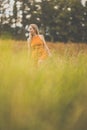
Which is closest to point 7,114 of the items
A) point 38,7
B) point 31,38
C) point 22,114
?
→ point 22,114

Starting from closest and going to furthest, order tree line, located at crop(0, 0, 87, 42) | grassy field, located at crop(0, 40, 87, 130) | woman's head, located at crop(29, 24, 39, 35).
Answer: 1. grassy field, located at crop(0, 40, 87, 130)
2. woman's head, located at crop(29, 24, 39, 35)
3. tree line, located at crop(0, 0, 87, 42)

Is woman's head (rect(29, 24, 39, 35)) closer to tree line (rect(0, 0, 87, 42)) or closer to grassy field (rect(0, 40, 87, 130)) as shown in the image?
grassy field (rect(0, 40, 87, 130))

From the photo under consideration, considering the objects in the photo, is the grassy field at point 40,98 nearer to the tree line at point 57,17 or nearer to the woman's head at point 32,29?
the woman's head at point 32,29

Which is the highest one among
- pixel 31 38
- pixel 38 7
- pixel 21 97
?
pixel 21 97

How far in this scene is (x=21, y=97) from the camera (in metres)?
3.00

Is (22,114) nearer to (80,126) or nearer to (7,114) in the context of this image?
(7,114)

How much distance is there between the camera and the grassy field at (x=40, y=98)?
2975mm

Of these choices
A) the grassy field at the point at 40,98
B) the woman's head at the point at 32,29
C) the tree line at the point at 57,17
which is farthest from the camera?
the tree line at the point at 57,17

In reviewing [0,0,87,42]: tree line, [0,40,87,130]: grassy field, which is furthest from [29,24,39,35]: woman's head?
[0,0,87,42]: tree line

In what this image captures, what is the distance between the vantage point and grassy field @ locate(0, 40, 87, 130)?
2.97 m

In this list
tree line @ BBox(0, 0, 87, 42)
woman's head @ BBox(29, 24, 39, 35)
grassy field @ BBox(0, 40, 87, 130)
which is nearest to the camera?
grassy field @ BBox(0, 40, 87, 130)

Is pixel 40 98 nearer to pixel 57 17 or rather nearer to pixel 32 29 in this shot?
pixel 32 29

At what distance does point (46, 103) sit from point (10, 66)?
423 mm

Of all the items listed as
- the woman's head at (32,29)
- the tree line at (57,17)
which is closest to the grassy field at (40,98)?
the woman's head at (32,29)
